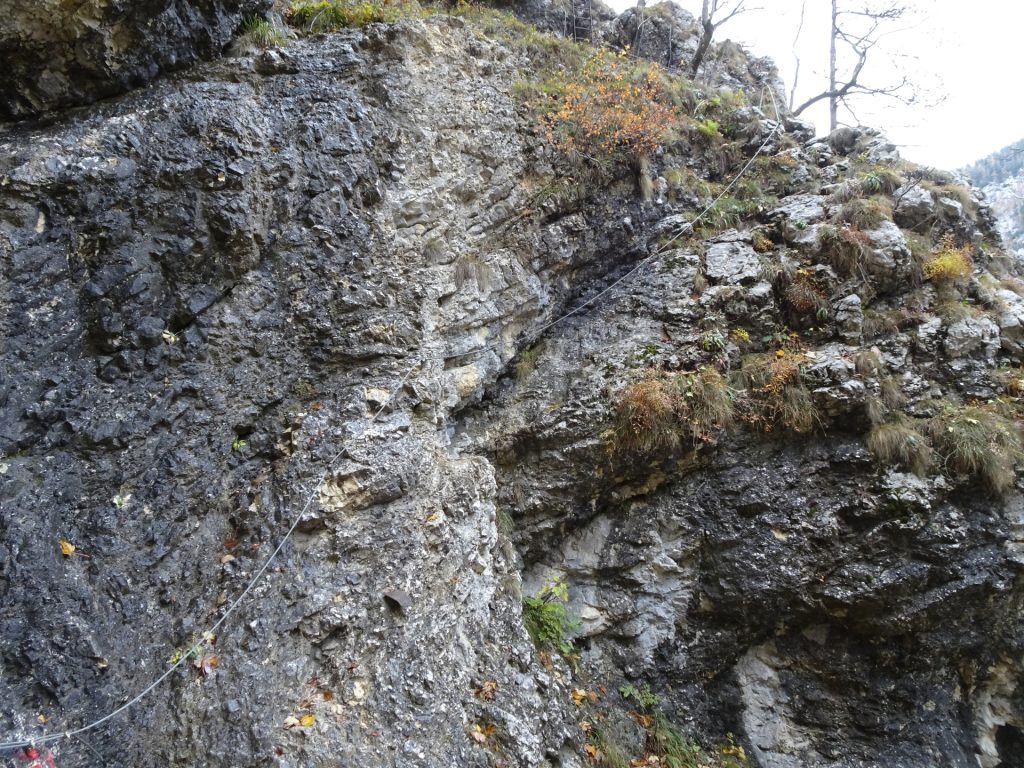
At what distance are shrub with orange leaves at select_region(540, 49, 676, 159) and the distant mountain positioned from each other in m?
23.3

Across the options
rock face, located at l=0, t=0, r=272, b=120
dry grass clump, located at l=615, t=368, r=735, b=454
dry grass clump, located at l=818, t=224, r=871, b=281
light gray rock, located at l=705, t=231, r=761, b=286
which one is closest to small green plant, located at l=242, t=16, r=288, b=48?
rock face, located at l=0, t=0, r=272, b=120

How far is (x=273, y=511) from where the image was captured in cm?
467

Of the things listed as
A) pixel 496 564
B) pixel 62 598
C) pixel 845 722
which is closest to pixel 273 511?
pixel 62 598

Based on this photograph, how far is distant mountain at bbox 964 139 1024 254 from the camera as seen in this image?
2455cm

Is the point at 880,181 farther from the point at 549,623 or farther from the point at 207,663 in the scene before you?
the point at 207,663

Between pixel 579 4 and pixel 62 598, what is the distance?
11309 mm

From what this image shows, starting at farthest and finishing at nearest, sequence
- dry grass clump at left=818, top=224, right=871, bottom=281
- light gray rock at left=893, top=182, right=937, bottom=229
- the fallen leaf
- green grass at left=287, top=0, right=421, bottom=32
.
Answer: light gray rock at left=893, top=182, right=937, bottom=229, dry grass clump at left=818, top=224, right=871, bottom=281, green grass at left=287, top=0, right=421, bottom=32, the fallen leaf

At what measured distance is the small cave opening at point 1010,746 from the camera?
598cm

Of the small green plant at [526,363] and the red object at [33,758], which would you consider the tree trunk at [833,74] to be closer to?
the small green plant at [526,363]

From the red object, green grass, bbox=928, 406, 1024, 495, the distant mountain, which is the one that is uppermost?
the distant mountain

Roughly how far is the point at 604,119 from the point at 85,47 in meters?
5.70

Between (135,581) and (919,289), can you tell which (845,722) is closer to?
(919,289)

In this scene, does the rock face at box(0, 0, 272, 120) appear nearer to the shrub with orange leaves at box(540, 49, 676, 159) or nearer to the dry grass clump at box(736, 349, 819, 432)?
the shrub with orange leaves at box(540, 49, 676, 159)

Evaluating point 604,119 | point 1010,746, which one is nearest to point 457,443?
point 604,119
